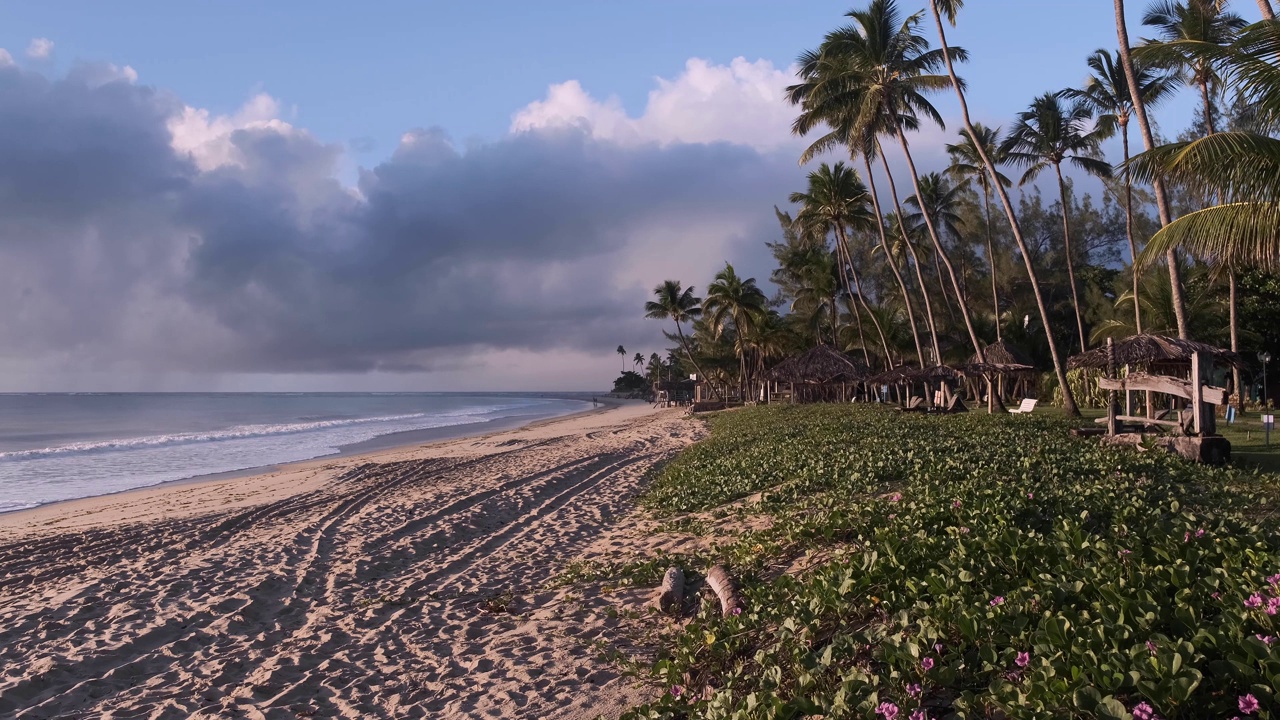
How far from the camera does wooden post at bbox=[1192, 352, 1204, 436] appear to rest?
32.5 ft

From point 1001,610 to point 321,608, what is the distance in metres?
5.52

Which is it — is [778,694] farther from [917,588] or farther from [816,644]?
[917,588]

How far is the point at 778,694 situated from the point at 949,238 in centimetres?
4754

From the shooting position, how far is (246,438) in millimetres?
33906

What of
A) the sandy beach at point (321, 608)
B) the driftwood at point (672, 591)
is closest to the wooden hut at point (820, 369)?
the sandy beach at point (321, 608)

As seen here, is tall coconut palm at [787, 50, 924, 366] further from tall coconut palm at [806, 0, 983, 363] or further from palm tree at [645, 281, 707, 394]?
palm tree at [645, 281, 707, 394]

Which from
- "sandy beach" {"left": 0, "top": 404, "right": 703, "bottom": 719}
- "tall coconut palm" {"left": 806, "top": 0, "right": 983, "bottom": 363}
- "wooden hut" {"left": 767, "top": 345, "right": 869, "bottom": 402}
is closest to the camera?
"sandy beach" {"left": 0, "top": 404, "right": 703, "bottom": 719}

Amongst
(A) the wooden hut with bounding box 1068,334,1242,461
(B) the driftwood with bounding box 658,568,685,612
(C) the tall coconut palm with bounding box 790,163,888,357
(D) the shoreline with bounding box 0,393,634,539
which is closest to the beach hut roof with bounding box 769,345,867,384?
(C) the tall coconut palm with bounding box 790,163,888,357

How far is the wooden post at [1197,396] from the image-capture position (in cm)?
991

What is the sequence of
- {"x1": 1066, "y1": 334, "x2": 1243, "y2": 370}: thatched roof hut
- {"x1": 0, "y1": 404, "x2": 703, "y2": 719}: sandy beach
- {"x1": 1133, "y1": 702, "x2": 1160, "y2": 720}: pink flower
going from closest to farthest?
1. {"x1": 1133, "y1": 702, "x2": 1160, "y2": 720}: pink flower
2. {"x1": 0, "y1": 404, "x2": 703, "y2": 719}: sandy beach
3. {"x1": 1066, "y1": 334, "x2": 1243, "y2": 370}: thatched roof hut

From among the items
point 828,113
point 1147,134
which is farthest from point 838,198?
point 1147,134

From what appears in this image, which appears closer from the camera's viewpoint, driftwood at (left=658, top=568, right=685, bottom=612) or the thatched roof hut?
driftwood at (left=658, top=568, right=685, bottom=612)

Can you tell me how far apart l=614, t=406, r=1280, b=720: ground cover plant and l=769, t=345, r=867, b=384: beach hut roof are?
23034 millimetres

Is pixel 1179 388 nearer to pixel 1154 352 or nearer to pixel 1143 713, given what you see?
pixel 1154 352
